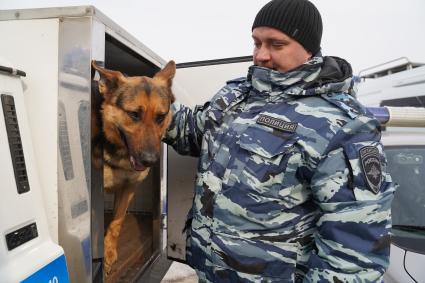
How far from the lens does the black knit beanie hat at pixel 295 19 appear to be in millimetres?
1666

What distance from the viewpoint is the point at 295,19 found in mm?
1662

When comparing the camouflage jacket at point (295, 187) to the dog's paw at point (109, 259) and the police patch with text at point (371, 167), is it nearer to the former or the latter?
the police patch with text at point (371, 167)

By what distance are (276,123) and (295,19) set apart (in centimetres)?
53

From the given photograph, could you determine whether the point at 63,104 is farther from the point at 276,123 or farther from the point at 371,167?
the point at 371,167

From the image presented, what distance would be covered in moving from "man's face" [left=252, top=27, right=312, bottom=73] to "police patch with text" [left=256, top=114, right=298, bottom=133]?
28cm

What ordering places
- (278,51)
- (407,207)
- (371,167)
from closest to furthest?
(371,167) < (278,51) < (407,207)

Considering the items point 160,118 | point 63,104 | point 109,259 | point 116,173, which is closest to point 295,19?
point 160,118

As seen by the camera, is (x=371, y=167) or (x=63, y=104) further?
(x=63, y=104)

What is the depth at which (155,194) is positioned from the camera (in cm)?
342

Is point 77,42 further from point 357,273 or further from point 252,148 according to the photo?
point 357,273

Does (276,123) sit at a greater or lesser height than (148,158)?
greater

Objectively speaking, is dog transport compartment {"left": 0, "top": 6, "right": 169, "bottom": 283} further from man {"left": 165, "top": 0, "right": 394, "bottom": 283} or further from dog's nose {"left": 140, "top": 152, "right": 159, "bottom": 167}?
man {"left": 165, "top": 0, "right": 394, "bottom": 283}

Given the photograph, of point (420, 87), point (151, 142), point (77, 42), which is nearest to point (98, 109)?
point (151, 142)

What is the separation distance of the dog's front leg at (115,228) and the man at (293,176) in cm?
104
